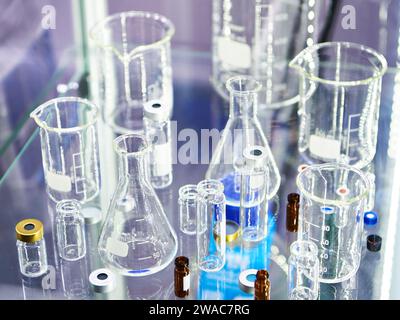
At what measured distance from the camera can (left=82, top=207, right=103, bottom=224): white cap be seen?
9.51ft

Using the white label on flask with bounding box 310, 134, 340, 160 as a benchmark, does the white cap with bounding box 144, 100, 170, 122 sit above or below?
above

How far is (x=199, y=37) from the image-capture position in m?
3.78

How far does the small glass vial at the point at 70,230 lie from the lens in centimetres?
273

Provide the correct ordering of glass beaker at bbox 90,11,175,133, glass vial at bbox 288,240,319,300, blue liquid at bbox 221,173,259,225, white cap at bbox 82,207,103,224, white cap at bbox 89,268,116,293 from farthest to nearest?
glass beaker at bbox 90,11,175,133
white cap at bbox 82,207,103,224
blue liquid at bbox 221,173,259,225
white cap at bbox 89,268,116,293
glass vial at bbox 288,240,319,300

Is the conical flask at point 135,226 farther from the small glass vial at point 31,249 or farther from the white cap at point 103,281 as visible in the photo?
the small glass vial at point 31,249

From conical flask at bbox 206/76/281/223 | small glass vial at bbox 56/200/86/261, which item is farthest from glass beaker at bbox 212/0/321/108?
small glass vial at bbox 56/200/86/261

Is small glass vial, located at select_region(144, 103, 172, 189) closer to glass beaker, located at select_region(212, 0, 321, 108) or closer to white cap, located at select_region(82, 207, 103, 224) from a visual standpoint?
white cap, located at select_region(82, 207, 103, 224)

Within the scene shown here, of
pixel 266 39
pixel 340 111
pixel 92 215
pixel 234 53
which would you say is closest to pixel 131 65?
pixel 234 53

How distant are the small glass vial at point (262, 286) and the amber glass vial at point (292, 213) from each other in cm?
31

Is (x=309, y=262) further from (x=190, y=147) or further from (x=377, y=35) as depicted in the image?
(x=377, y=35)

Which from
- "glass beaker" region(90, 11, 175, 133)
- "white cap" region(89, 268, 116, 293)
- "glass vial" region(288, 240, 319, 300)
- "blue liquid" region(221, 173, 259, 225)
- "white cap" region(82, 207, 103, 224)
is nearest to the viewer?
"glass vial" region(288, 240, 319, 300)

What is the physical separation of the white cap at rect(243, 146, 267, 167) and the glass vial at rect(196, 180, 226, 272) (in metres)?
0.11

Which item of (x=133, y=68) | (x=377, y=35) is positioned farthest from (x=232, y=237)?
(x=377, y=35)
